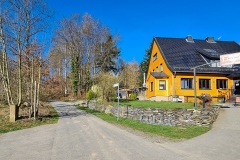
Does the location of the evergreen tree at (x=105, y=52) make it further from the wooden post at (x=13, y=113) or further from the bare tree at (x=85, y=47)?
the wooden post at (x=13, y=113)

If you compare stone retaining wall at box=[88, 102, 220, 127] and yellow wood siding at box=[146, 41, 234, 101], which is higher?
yellow wood siding at box=[146, 41, 234, 101]

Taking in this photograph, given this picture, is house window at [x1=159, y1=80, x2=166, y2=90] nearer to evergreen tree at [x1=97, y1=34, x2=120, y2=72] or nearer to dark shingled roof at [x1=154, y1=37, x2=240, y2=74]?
dark shingled roof at [x1=154, y1=37, x2=240, y2=74]

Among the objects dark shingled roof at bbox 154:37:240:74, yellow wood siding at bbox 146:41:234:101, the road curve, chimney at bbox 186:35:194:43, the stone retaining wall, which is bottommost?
the road curve

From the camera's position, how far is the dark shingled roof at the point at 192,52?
23.9 meters

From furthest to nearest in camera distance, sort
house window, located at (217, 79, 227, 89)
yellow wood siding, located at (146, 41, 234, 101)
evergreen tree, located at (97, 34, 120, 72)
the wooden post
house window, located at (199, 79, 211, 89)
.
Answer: evergreen tree, located at (97, 34, 120, 72) < house window, located at (217, 79, 227, 89) < house window, located at (199, 79, 211, 89) < yellow wood siding, located at (146, 41, 234, 101) < the wooden post

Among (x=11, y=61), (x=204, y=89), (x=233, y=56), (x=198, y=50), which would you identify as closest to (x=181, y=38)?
(x=198, y=50)

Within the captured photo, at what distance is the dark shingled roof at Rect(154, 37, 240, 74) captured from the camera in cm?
2390

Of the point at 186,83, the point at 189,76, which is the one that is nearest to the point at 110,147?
the point at 186,83

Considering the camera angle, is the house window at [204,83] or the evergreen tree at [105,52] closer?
the house window at [204,83]

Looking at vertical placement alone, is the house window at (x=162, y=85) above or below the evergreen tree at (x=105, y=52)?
below

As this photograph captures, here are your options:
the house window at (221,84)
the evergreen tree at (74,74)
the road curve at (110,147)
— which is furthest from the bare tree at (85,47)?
the road curve at (110,147)

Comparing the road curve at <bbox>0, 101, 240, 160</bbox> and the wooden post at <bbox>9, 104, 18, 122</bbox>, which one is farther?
the wooden post at <bbox>9, 104, 18, 122</bbox>

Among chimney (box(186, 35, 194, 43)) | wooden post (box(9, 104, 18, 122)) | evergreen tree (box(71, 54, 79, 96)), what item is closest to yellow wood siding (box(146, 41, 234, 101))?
chimney (box(186, 35, 194, 43))

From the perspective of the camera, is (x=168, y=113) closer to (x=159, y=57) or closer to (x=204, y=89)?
(x=204, y=89)
